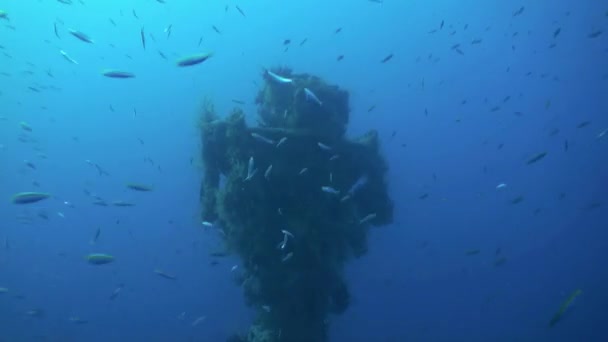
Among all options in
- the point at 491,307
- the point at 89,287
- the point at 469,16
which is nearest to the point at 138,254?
the point at 89,287

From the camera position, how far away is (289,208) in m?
11.9

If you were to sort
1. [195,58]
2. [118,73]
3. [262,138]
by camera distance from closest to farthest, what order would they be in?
1. [195,58]
2. [118,73]
3. [262,138]

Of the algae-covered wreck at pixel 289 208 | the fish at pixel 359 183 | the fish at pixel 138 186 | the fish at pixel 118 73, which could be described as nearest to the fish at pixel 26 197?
the fish at pixel 138 186

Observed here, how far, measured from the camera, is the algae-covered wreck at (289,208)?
38.1ft

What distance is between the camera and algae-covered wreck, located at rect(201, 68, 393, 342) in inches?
457

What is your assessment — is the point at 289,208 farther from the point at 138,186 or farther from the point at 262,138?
the point at 138,186

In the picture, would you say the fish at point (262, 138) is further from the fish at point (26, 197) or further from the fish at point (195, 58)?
the fish at point (26, 197)

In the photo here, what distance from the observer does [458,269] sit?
4631 centimetres

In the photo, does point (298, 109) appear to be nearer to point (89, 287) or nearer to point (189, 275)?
point (189, 275)

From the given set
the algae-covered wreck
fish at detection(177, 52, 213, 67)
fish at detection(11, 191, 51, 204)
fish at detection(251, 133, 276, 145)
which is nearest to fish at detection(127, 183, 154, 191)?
fish at detection(11, 191, 51, 204)

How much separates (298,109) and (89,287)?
149 feet

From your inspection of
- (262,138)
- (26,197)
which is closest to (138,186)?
(26,197)

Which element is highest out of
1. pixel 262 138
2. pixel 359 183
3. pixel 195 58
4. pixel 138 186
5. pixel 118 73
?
pixel 195 58

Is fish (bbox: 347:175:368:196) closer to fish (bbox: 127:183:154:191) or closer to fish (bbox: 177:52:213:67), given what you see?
fish (bbox: 127:183:154:191)
